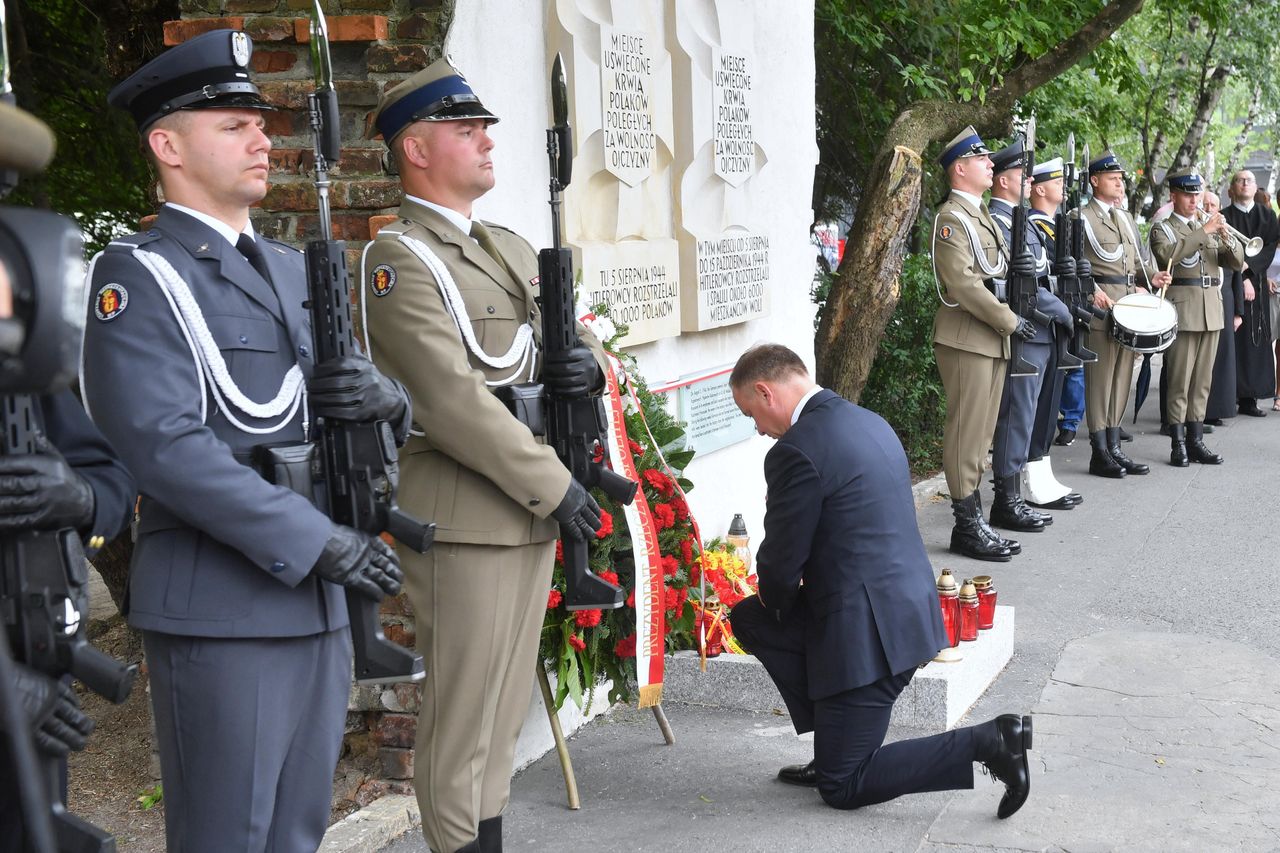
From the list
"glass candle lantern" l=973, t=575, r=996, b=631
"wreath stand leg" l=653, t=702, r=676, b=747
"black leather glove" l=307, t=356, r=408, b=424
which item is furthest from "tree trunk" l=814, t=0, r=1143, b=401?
"black leather glove" l=307, t=356, r=408, b=424

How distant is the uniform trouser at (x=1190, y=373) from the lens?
37.2 feet

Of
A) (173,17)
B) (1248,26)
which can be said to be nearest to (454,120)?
(173,17)

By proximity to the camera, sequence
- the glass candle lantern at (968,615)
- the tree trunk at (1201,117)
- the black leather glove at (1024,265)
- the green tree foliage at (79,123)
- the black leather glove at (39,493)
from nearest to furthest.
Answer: the black leather glove at (39,493)
the glass candle lantern at (968,615)
the green tree foliage at (79,123)
the black leather glove at (1024,265)
the tree trunk at (1201,117)

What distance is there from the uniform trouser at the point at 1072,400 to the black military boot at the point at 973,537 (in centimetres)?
448

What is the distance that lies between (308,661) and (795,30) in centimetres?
572

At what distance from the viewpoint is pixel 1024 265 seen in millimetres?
8633

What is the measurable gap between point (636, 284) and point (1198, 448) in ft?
22.8

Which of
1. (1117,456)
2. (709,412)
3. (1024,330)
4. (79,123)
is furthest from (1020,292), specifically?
(79,123)

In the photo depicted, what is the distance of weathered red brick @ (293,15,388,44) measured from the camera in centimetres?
459

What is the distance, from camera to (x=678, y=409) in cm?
661

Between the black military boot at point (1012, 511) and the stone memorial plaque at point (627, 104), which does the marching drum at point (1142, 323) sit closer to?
the black military boot at point (1012, 511)

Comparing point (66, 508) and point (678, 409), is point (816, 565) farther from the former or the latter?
point (66, 508)

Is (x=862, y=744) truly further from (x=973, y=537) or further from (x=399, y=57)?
(x=973, y=537)

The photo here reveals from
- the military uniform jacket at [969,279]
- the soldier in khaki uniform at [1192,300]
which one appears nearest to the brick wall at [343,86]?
the military uniform jacket at [969,279]
